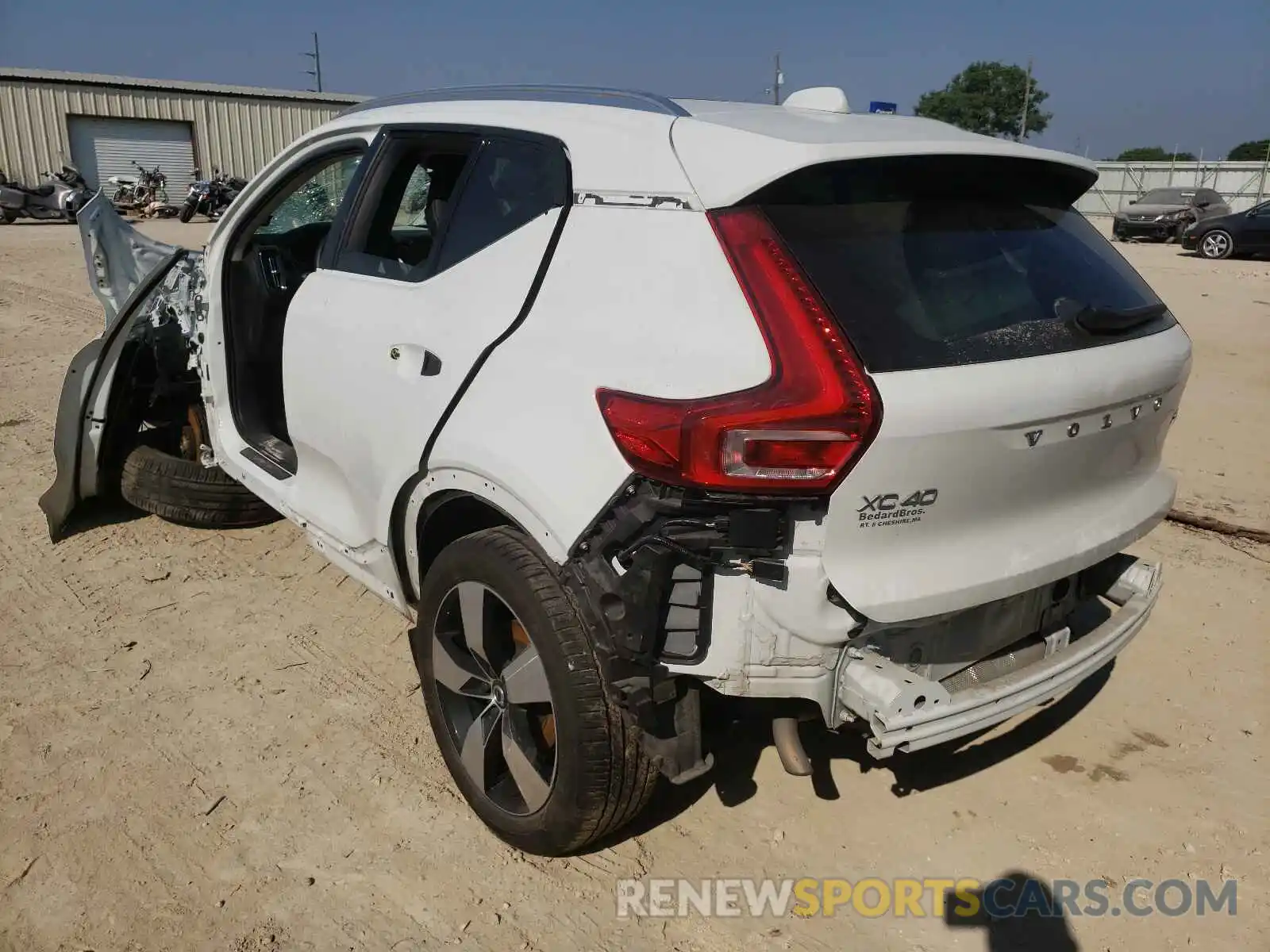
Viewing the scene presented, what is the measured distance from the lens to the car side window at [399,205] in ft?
9.82

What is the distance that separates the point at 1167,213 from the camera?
22.8 m

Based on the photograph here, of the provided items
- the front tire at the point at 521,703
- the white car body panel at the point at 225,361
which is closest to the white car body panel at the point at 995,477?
the front tire at the point at 521,703

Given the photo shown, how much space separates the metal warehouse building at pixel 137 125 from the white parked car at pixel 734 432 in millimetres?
32922

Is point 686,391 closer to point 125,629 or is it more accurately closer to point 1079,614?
point 1079,614

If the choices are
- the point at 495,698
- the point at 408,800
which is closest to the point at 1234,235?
the point at 495,698

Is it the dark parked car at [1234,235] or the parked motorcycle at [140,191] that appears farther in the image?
the parked motorcycle at [140,191]

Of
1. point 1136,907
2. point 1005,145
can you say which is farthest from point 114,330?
point 1136,907

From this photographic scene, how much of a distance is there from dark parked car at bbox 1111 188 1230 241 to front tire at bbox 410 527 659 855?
80.9 feet

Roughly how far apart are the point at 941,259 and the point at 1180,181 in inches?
1466

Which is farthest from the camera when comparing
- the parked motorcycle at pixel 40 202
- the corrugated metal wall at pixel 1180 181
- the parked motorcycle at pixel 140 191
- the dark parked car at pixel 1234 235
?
the corrugated metal wall at pixel 1180 181

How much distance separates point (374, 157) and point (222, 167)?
1356 inches
